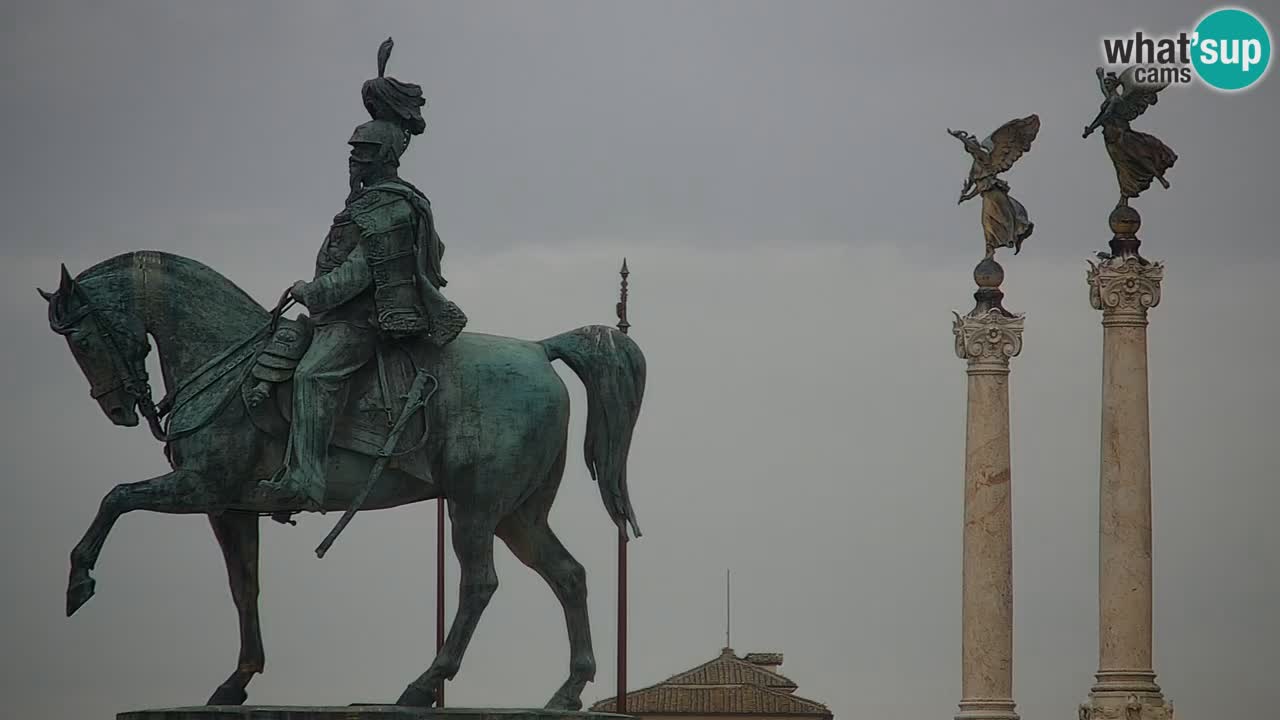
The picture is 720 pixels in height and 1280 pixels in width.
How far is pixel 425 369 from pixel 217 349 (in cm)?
149

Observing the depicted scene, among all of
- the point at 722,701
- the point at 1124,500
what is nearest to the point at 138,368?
the point at 1124,500

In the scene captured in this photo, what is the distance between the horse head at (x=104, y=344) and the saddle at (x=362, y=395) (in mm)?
857

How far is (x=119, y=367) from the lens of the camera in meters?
27.2

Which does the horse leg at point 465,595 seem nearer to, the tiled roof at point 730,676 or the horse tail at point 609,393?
the horse tail at point 609,393

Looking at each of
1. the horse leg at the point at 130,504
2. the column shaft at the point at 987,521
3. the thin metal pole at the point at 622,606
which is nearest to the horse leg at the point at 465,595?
the horse leg at the point at 130,504

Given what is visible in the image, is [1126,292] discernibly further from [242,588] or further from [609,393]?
[242,588]

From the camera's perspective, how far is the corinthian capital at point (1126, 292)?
57.8 m

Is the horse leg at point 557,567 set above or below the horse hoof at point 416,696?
above

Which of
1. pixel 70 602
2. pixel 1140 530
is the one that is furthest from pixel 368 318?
pixel 1140 530

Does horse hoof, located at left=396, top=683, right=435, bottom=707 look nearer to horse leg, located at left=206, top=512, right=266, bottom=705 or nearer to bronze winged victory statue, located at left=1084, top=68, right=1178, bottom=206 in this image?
horse leg, located at left=206, top=512, right=266, bottom=705

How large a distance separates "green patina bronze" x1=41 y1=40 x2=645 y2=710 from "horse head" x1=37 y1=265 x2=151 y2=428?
0.03 feet

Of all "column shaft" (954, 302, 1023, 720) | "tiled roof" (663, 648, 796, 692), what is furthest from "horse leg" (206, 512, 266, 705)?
"tiled roof" (663, 648, 796, 692)

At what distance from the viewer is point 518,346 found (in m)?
27.8

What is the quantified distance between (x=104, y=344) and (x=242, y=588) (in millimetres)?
1997
